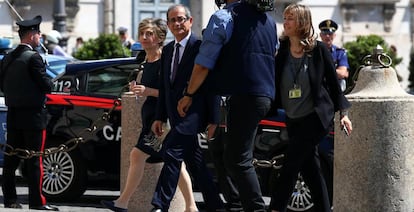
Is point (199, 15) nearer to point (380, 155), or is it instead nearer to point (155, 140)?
point (155, 140)

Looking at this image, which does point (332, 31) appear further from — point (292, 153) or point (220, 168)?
point (292, 153)

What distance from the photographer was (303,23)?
9.12 meters

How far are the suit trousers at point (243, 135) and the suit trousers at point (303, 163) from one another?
0.61 meters

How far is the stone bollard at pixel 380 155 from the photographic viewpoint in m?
9.30

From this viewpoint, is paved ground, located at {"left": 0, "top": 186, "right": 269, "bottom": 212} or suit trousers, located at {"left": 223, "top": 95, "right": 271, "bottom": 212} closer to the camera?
suit trousers, located at {"left": 223, "top": 95, "right": 271, "bottom": 212}

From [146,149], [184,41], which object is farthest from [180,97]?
[146,149]

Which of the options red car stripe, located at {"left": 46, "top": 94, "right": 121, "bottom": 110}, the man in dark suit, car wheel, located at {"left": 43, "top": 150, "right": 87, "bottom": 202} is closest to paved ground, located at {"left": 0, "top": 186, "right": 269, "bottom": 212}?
car wheel, located at {"left": 43, "top": 150, "right": 87, "bottom": 202}

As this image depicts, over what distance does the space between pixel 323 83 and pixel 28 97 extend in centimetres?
294

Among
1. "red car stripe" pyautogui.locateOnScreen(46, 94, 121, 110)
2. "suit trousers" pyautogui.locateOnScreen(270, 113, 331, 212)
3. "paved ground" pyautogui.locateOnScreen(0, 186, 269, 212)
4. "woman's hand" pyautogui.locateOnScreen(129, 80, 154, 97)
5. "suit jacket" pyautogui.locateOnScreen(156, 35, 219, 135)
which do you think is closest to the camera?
"suit jacket" pyautogui.locateOnScreen(156, 35, 219, 135)

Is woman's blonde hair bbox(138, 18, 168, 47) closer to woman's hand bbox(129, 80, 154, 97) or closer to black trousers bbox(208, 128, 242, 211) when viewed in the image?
woman's hand bbox(129, 80, 154, 97)

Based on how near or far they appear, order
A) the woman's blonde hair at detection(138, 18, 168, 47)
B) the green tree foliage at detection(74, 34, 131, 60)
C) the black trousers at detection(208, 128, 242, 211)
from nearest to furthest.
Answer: the woman's blonde hair at detection(138, 18, 168, 47)
the black trousers at detection(208, 128, 242, 211)
the green tree foliage at detection(74, 34, 131, 60)

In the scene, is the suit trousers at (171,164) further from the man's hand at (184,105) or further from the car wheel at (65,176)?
the car wheel at (65,176)

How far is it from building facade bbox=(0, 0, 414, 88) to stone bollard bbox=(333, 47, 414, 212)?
17.3 m

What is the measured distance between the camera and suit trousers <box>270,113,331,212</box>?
9.14m
